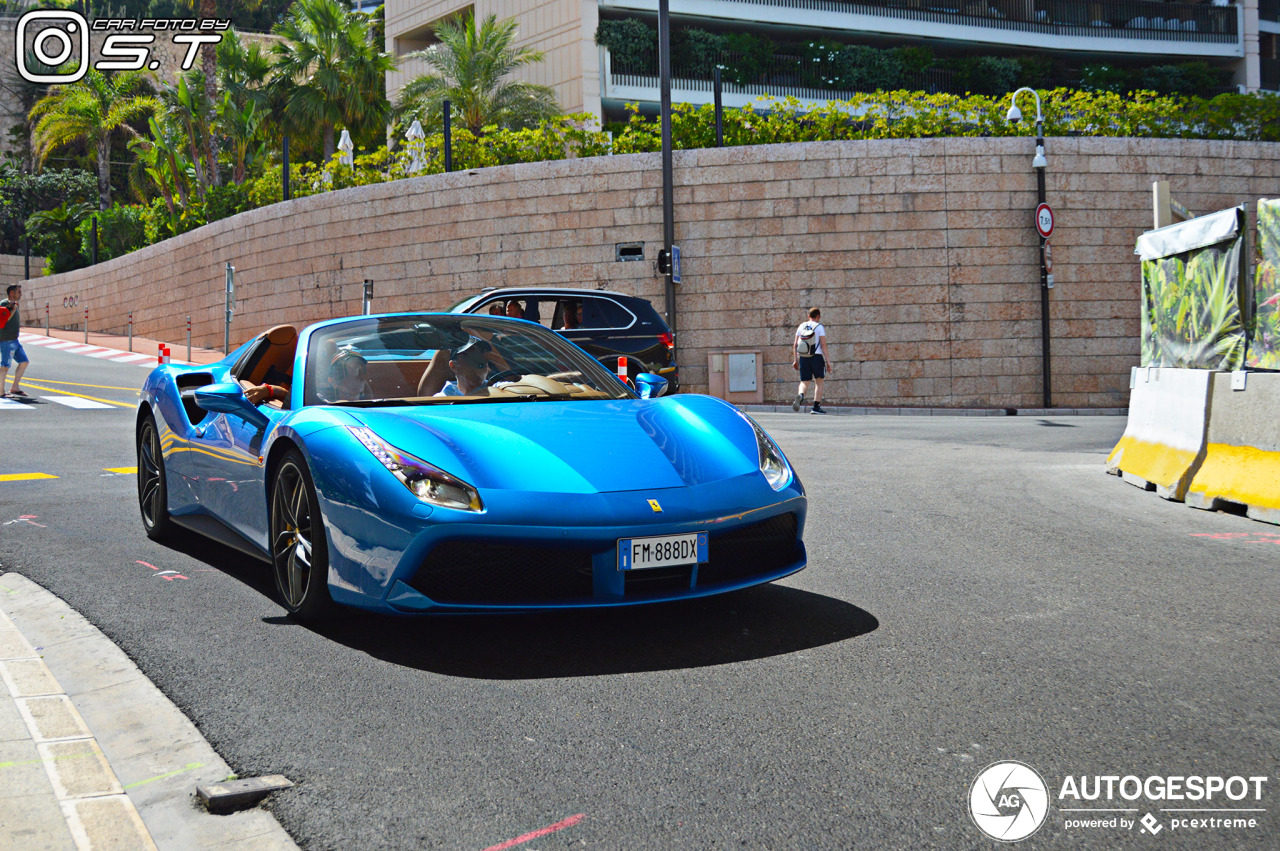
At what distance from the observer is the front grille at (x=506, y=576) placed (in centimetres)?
383

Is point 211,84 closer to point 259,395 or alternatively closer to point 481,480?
point 259,395

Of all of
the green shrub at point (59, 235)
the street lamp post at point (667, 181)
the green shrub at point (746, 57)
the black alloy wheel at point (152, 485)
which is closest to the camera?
the black alloy wheel at point (152, 485)

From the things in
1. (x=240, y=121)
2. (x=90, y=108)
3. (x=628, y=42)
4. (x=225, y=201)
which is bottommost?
(x=225, y=201)

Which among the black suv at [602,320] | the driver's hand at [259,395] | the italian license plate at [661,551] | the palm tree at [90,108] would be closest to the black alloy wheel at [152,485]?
the driver's hand at [259,395]

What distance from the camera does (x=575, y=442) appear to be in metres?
4.23

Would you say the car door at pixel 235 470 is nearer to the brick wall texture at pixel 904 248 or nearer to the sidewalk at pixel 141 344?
the brick wall texture at pixel 904 248

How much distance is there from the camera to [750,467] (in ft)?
14.1

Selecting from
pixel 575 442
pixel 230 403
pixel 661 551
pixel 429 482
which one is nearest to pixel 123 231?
pixel 230 403

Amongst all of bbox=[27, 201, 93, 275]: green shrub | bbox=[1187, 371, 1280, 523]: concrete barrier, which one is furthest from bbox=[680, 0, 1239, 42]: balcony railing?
bbox=[27, 201, 93, 275]: green shrub

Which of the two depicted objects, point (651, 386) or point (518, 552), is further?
point (651, 386)

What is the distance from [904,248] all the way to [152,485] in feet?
54.0

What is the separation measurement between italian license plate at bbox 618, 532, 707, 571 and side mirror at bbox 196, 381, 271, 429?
1867 mm

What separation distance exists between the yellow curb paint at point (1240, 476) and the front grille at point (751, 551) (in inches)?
159

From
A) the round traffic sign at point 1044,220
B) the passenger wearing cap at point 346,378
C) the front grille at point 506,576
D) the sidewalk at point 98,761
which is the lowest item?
the sidewalk at point 98,761
